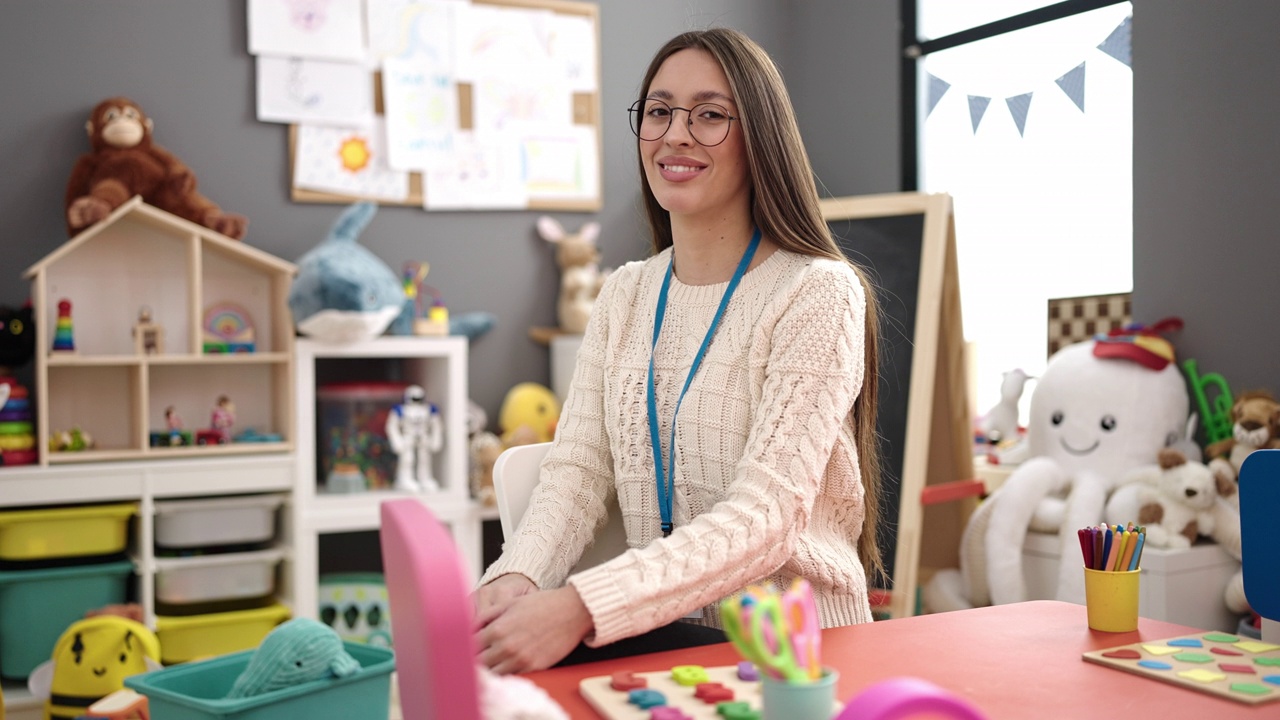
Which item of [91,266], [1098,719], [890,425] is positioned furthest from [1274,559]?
[91,266]

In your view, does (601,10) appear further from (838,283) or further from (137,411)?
(838,283)

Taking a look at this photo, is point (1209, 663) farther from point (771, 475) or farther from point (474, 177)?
point (474, 177)

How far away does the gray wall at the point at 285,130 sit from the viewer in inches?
113

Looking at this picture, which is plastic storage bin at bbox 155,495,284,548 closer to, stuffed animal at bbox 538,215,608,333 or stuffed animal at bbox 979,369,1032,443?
stuffed animal at bbox 538,215,608,333

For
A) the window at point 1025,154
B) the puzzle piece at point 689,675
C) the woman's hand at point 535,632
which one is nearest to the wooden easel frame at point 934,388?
the window at point 1025,154

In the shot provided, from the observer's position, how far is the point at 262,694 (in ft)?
5.55

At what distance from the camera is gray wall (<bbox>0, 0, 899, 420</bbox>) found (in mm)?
2873

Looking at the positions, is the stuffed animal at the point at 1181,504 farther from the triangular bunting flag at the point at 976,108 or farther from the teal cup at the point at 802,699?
the teal cup at the point at 802,699

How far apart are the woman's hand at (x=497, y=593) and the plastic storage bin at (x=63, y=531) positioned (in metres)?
1.73

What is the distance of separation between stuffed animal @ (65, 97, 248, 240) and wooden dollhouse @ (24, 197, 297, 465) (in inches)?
1.9

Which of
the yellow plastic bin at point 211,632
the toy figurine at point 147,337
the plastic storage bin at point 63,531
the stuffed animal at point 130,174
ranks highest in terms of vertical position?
the stuffed animal at point 130,174

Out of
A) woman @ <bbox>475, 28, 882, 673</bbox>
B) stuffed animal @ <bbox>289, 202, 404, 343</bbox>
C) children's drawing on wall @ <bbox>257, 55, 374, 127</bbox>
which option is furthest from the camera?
children's drawing on wall @ <bbox>257, 55, 374, 127</bbox>

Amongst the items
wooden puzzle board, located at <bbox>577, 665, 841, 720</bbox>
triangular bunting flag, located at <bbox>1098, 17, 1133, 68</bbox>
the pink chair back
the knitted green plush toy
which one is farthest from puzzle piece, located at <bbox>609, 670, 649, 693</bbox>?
triangular bunting flag, located at <bbox>1098, 17, 1133, 68</bbox>

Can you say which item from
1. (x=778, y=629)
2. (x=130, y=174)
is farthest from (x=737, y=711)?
(x=130, y=174)
